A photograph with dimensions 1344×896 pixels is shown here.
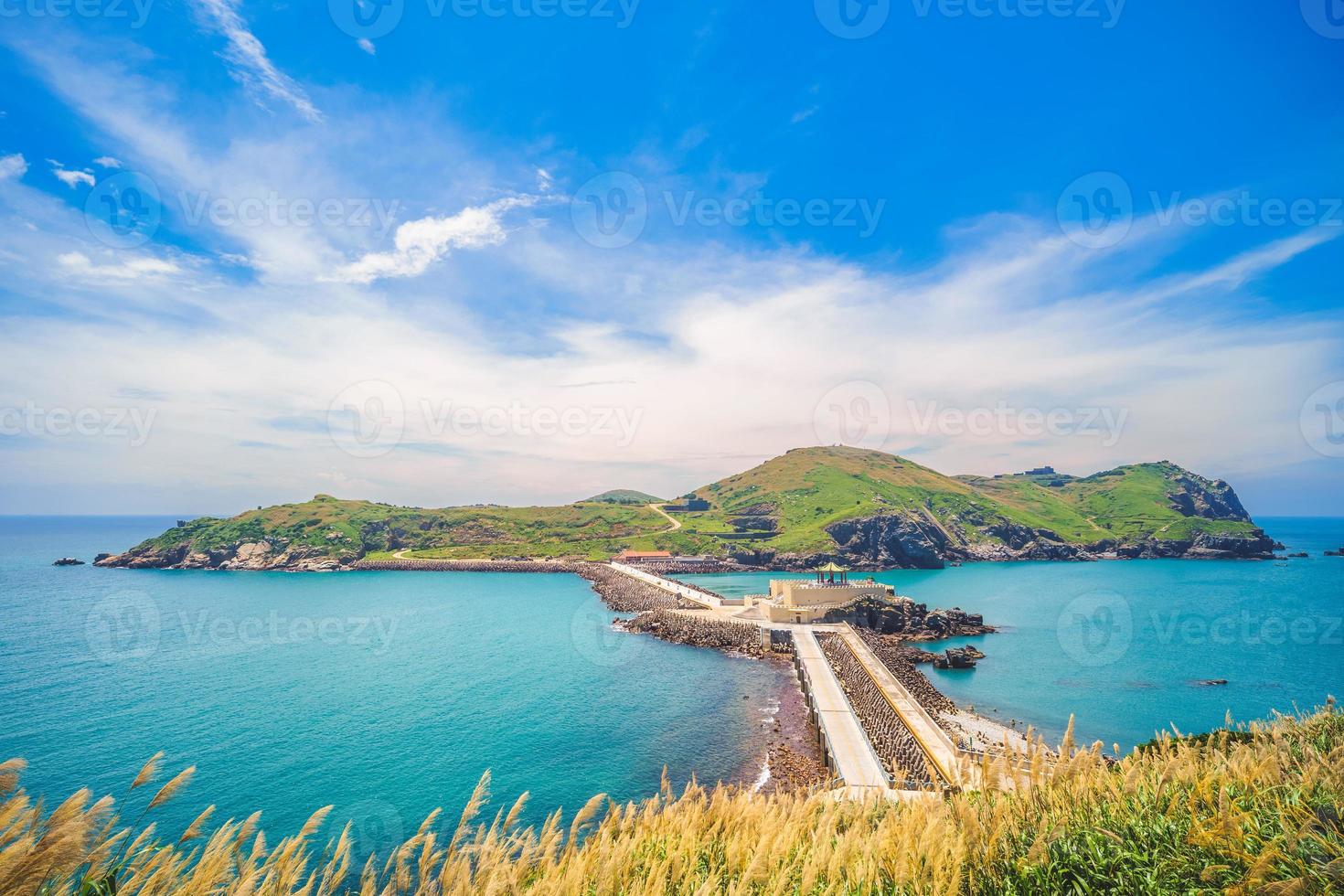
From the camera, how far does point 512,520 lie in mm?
172375

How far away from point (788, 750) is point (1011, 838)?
79.8 feet

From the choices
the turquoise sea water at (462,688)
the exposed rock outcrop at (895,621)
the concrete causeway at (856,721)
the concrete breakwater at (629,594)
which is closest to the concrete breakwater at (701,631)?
the concrete causeway at (856,721)

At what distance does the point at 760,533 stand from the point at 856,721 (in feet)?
438

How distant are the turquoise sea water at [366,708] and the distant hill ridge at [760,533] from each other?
63.0m

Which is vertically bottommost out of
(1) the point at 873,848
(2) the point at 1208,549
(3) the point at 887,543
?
(2) the point at 1208,549

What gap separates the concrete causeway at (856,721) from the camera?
76.7ft

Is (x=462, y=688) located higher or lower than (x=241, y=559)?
lower

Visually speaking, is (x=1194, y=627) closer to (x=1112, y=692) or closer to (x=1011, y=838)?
(x=1112, y=692)

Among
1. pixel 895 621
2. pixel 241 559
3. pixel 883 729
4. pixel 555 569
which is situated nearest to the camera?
pixel 883 729

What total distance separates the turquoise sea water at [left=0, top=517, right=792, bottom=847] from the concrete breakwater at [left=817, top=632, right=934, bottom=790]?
5187 mm

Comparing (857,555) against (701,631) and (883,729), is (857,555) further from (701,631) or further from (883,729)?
(883,729)

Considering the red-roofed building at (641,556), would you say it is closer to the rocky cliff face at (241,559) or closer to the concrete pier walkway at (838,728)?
the rocky cliff face at (241,559)

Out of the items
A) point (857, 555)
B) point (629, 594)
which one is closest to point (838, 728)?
point (629, 594)

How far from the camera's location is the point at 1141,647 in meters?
56.7
